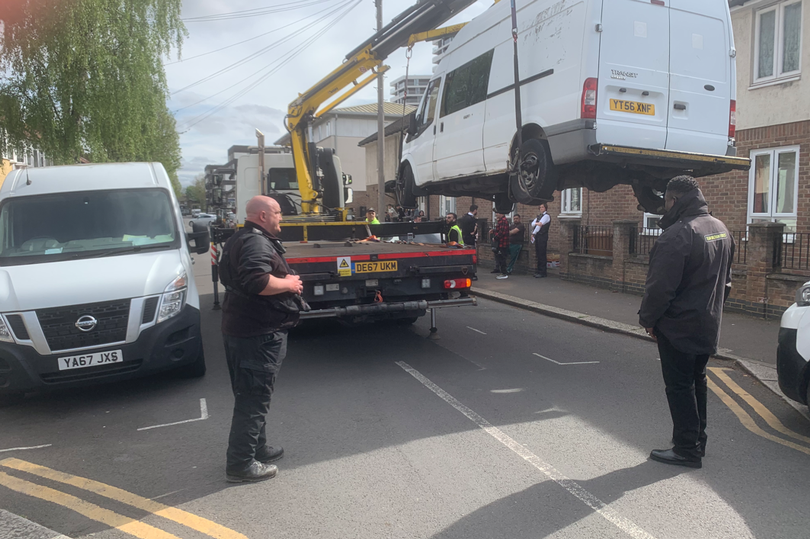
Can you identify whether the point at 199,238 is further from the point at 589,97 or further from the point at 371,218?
the point at 371,218

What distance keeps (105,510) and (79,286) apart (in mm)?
2473

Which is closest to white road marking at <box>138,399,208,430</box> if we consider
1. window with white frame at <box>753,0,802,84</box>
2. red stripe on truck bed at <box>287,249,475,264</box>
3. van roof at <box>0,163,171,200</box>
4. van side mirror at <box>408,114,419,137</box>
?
red stripe on truck bed at <box>287,249,475,264</box>

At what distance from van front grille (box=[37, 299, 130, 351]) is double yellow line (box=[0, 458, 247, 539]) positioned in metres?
1.17

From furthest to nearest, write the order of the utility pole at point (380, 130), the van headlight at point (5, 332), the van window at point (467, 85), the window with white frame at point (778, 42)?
the utility pole at point (380, 130) → the window with white frame at point (778, 42) → the van window at point (467, 85) → the van headlight at point (5, 332)

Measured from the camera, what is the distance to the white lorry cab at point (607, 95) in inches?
226

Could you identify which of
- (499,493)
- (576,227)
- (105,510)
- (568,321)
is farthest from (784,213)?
(105,510)

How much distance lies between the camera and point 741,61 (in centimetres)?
1222

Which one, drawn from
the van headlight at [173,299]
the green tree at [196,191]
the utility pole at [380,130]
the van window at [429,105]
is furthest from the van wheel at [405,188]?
the green tree at [196,191]

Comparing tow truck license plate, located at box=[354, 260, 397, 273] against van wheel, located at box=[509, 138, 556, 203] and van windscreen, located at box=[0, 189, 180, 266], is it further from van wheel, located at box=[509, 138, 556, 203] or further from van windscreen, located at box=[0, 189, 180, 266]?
van windscreen, located at box=[0, 189, 180, 266]

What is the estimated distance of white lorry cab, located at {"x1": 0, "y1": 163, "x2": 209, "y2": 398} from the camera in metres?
5.24

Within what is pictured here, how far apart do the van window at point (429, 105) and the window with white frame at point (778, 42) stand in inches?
292

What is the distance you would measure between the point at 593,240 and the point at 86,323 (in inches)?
436

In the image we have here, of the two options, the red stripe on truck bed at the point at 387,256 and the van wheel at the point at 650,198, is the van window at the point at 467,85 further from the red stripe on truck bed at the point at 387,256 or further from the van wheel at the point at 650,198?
the van wheel at the point at 650,198

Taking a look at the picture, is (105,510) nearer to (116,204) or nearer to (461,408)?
(461,408)
